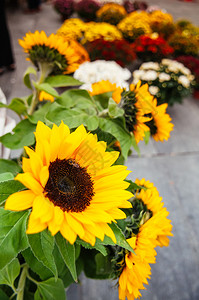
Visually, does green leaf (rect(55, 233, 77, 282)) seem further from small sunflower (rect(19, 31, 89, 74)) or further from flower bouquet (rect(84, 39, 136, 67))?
flower bouquet (rect(84, 39, 136, 67))

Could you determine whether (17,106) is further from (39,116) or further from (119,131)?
(119,131)

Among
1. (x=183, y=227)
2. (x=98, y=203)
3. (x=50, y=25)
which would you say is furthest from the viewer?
(x=50, y=25)

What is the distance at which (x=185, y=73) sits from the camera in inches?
95.8

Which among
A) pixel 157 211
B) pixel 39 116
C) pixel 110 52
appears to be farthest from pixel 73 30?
pixel 157 211

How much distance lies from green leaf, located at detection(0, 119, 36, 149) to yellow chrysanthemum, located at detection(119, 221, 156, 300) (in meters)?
0.29

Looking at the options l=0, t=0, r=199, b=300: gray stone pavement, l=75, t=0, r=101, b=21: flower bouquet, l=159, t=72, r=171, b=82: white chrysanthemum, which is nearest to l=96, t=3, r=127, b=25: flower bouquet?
l=75, t=0, r=101, b=21: flower bouquet

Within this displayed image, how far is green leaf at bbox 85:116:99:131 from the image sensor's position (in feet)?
1.79

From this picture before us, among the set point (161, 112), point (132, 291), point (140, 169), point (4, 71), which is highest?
point (161, 112)

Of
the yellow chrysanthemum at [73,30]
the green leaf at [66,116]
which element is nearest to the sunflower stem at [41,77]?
the green leaf at [66,116]

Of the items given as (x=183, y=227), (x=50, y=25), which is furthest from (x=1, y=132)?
(x=50, y=25)

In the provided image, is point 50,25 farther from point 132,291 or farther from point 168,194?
point 132,291

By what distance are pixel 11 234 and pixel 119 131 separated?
0.28m

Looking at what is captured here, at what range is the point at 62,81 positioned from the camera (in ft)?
2.15

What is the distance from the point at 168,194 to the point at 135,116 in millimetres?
1096
